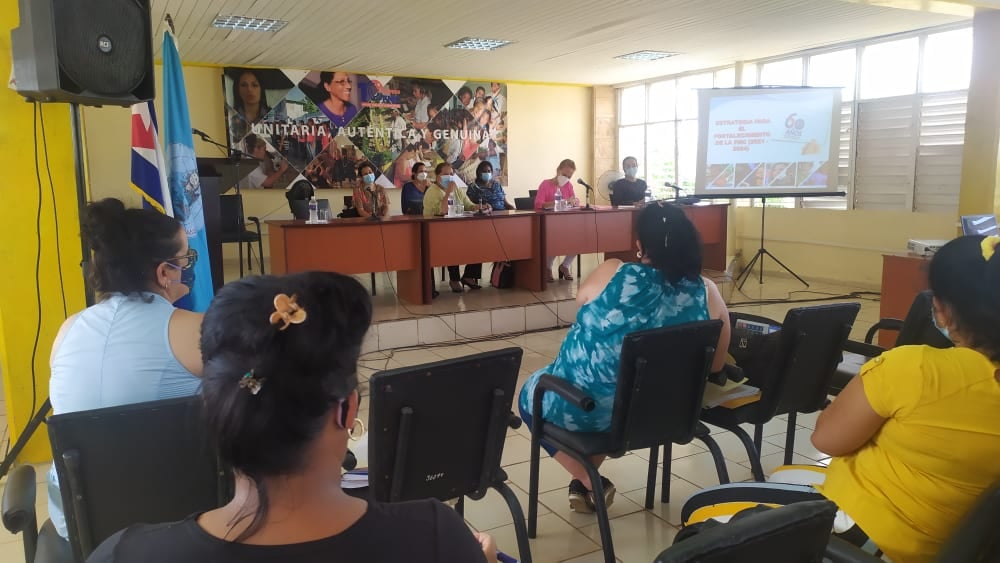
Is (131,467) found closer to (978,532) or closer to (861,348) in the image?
(978,532)

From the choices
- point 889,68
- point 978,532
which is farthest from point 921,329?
point 889,68

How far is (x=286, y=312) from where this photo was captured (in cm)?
78

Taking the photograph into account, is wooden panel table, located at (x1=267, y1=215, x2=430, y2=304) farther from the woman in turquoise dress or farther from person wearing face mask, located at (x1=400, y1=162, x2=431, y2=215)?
the woman in turquoise dress

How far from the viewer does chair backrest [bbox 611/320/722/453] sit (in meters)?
1.96

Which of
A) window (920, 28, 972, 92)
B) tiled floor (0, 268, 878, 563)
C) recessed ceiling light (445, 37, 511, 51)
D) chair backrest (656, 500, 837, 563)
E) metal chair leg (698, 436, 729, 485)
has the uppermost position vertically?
recessed ceiling light (445, 37, 511, 51)

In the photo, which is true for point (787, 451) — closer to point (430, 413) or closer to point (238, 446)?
point (430, 413)

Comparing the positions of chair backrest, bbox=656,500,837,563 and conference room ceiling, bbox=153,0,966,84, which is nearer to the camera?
chair backrest, bbox=656,500,837,563

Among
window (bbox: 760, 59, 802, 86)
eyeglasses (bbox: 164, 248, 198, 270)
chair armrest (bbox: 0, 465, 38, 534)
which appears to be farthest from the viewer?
window (bbox: 760, 59, 802, 86)

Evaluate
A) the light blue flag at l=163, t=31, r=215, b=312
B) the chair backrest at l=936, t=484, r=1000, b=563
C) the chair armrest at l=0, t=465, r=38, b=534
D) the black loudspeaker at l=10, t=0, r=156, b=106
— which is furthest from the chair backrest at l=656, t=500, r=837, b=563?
the light blue flag at l=163, t=31, r=215, b=312

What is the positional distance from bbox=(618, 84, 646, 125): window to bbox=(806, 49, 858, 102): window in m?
3.02

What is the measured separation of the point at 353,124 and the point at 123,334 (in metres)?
8.18

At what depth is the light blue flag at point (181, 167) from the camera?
313 centimetres

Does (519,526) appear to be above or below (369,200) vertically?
below

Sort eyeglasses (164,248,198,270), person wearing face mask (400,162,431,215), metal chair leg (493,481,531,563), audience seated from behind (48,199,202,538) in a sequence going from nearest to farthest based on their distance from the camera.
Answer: audience seated from behind (48,199,202,538)
eyeglasses (164,248,198,270)
metal chair leg (493,481,531,563)
person wearing face mask (400,162,431,215)
